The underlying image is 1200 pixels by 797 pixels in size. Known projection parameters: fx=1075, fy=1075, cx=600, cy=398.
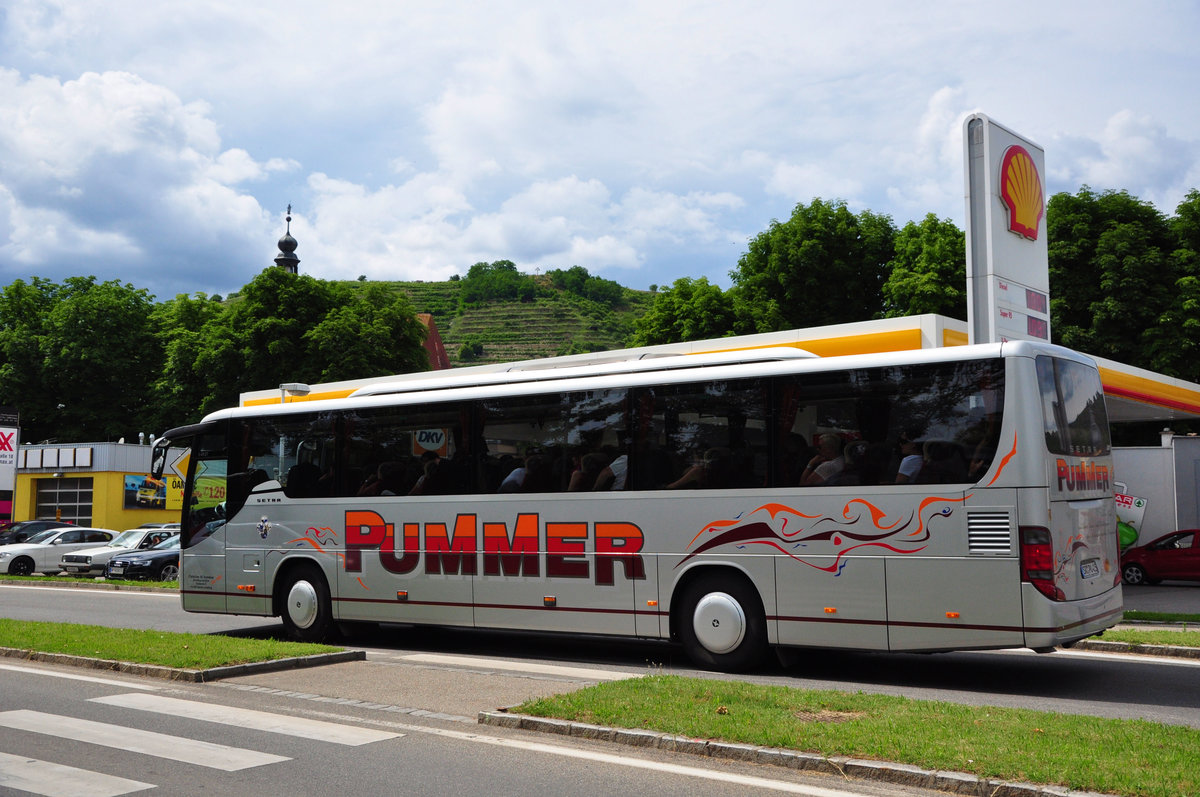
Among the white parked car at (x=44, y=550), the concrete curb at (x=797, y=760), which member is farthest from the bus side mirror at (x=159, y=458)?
the white parked car at (x=44, y=550)

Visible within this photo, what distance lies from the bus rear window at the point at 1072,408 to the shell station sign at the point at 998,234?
5658 mm

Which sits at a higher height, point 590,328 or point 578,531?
point 590,328

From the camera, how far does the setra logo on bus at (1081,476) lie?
974cm

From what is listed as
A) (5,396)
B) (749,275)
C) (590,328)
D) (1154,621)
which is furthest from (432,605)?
(590,328)

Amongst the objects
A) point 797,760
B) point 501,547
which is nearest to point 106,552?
point 501,547

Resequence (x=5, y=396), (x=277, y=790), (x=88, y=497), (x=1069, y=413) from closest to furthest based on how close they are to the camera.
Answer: (x=277, y=790) → (x=1069, y=413) → (x=88, y=497) → (x=5, y=396)

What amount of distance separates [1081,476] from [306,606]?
9.67 m

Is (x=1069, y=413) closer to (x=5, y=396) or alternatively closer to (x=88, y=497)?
(x=88, y=497)

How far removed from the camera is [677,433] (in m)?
11.6

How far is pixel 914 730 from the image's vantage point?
7133 millimetres

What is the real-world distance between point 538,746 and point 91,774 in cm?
284

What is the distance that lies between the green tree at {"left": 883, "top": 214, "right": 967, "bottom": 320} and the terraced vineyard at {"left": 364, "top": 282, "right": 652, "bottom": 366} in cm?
8935

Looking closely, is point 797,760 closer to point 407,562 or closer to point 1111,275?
point 407,562

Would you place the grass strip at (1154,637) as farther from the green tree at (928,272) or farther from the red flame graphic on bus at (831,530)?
the green tree at (928,272)
